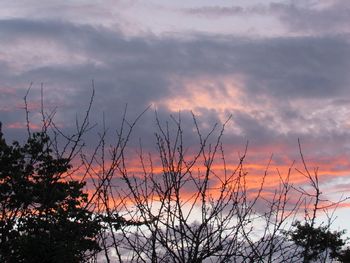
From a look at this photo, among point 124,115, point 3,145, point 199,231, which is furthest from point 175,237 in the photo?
point 3,145

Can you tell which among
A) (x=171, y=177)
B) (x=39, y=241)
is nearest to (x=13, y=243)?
(x=39, y=241)

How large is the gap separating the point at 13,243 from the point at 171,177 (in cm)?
1442

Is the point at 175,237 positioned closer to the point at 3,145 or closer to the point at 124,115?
the point at 124,115

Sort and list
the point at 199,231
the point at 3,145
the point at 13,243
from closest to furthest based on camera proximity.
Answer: the point at 199,231 < the point at 13,243 < the point at 3,145

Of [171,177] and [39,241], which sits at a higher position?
[39,241]

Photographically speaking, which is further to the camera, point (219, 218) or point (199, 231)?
point (219, 218)

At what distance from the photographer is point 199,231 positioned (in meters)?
7.41

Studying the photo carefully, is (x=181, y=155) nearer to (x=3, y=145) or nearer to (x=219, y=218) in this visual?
(x=219, y=218)

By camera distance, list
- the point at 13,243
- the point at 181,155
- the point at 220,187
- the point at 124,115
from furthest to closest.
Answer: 1. the point at 13,243
2. the point at 124,115
3. the point at 220,187
4. the point at 181,155

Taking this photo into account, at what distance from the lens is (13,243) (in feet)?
68.0

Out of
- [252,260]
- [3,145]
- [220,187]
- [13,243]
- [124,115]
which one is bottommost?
[252,260]

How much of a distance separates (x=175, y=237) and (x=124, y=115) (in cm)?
219

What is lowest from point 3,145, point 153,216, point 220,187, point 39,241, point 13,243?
point 153,216

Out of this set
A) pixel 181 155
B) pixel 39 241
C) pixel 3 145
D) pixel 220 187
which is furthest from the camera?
pixel 3 145
